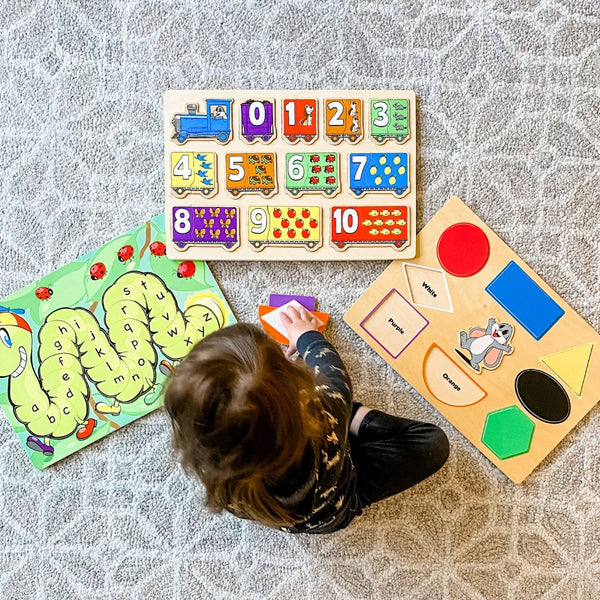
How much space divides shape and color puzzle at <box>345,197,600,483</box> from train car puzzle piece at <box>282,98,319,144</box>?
22 centimetres

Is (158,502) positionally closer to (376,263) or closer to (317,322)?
(317,322)

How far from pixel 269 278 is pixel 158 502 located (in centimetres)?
37

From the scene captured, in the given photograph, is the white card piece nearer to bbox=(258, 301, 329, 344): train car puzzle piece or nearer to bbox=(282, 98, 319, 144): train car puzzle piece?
bbox=(258, 301, 329, 344): train car puzzle piece

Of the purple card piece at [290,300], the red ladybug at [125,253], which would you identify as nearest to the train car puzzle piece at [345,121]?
the purple card piece at [290,300]

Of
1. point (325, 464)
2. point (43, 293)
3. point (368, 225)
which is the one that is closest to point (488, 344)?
point (368, 225)

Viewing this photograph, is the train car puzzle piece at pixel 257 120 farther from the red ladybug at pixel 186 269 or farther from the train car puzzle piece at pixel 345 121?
the red ladybug at pixel 186 269

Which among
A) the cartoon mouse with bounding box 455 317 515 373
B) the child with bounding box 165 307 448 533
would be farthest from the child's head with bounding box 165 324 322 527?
the cartoon mouse with bounding box 455 317 515 373

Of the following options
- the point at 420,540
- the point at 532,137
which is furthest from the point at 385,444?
the point at 532,137

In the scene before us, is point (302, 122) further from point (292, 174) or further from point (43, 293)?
point (43, 293)

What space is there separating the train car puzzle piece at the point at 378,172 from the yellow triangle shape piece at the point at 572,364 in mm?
323

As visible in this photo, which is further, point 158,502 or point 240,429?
point 158,502

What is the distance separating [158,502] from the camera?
2.95 feet

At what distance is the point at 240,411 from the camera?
542 mm

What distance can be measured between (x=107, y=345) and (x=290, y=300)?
277 millimetres
